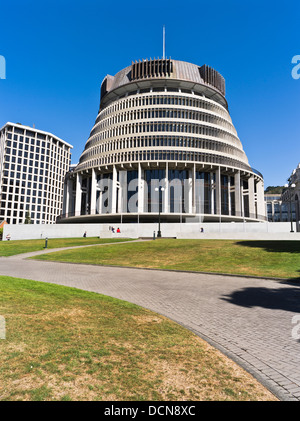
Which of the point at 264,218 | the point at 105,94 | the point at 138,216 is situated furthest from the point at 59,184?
the point at 264,218

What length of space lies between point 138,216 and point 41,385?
159ft

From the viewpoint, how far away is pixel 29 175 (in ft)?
396

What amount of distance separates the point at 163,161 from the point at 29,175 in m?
88.8

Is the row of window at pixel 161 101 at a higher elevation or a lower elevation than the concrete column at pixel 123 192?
higher

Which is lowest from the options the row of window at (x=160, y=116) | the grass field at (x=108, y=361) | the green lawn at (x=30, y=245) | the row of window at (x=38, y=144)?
the green lawn at (x=30, y=245)

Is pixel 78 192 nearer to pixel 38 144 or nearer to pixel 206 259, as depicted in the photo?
pixel 206 259

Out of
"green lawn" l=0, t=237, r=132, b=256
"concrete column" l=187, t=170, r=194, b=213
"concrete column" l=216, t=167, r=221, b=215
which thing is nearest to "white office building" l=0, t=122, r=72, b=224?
"concrete column" l=187, t=170, r=194, b=213

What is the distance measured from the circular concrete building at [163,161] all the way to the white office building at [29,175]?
59.0 m

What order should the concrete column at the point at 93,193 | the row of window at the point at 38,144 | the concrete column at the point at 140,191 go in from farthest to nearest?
the row of window at the point at 38,144
the concrete column at the point at 93,193
the concrete column at the point at 140,191

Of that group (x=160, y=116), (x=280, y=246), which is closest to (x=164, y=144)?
(x=160, y=116)

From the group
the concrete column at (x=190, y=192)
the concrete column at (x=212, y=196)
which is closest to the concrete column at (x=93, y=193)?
the concrete column at (x=190, y=192)

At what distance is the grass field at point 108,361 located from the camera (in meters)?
3.34

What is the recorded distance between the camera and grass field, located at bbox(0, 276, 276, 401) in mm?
3344

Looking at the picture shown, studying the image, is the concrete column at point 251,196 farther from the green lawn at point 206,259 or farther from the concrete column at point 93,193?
the green lawn at point 206,259
